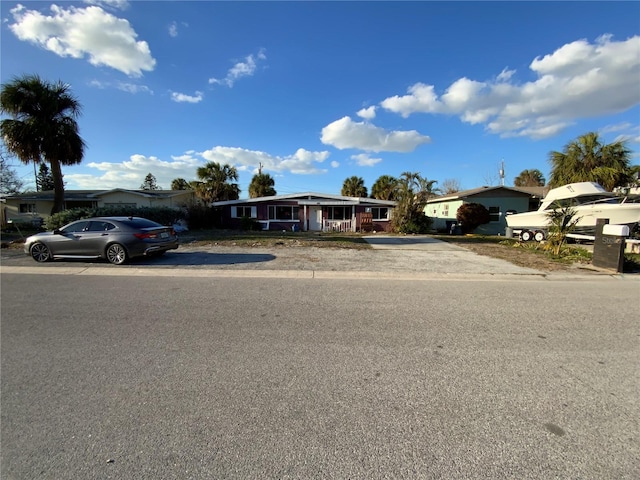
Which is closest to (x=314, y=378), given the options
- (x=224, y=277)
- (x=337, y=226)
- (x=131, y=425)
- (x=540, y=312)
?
(x=131, y=425)

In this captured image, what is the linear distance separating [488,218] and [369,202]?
8776 mm

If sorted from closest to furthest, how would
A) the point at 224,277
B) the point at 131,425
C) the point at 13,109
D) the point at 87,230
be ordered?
the point at 131,425 → the point at 224,277 → the point at 87,230 → the point at 13,109

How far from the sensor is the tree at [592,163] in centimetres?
1962

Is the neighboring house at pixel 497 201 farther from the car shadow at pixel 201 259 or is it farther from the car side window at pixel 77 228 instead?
the car side window at pixel 77 228

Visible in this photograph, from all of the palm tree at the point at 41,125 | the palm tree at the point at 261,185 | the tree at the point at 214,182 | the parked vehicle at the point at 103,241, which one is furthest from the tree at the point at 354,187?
the parked vehicle at the point at 103,241

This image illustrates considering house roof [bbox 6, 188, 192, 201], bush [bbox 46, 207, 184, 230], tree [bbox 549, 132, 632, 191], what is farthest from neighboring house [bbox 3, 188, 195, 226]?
tree [bbox 549, 132, 632, 191]

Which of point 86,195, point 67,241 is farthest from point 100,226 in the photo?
point 86,195

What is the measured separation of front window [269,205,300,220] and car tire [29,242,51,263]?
1639cm

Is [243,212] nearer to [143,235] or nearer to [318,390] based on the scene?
[143,235]

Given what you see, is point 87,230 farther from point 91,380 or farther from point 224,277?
point 91,380

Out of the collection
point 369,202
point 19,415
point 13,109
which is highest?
point 13,109

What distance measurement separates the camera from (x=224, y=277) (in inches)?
298

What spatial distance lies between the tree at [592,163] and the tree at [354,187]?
79.5 feet

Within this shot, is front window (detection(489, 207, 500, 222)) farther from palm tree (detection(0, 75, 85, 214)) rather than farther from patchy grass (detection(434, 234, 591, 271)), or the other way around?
palm tree (detection(0, 75, 85, 214))
